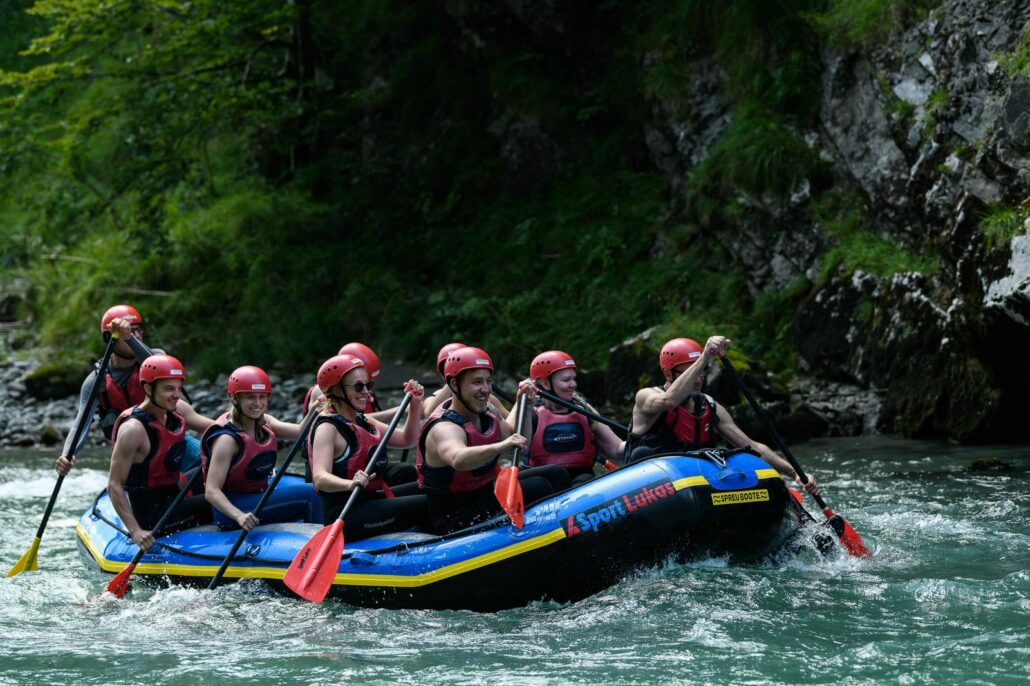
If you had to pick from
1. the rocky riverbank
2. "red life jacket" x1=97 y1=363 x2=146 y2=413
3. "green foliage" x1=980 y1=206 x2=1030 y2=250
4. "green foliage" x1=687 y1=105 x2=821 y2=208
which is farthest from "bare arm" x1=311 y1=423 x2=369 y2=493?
"green foliage" x1=687 y1=105 x2=821 y2=208

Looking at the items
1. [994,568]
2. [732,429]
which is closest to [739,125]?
[732,429]

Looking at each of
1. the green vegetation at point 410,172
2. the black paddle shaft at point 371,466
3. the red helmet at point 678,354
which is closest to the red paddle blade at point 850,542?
the red helmet at point 678,354

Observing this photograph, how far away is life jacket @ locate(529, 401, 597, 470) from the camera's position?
24.6 ft

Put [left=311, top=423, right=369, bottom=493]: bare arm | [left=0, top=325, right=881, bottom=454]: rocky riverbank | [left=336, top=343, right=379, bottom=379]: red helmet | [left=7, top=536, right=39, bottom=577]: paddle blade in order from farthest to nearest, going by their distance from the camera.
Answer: [left=0, top=325, right=881, bottom=454]: rocky riverbank → [left=336, top=343, right=379, bottom=379]: red helmet → [left=7, top=536, right=39, bottom=577]: paddle blade → [left=311, top=423, right=369, bottom=493]: bare arm

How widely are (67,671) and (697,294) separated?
10239mm

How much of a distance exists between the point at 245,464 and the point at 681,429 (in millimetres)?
2679

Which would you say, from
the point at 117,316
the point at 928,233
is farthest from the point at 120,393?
the point at 928,233

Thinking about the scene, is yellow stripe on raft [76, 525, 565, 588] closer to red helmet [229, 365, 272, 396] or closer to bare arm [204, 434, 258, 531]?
bare arm [204, 434, 258, 531]

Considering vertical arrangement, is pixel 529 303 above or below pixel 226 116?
below

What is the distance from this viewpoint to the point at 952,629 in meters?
5.55

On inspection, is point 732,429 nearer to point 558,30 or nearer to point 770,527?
point 770,527

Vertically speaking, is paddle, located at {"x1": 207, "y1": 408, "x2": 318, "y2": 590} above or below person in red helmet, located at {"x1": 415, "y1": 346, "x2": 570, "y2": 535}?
below

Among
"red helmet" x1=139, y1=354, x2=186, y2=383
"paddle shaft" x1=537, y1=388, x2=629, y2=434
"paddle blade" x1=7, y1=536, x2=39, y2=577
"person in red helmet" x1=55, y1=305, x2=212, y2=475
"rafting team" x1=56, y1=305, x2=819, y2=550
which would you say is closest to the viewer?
"rafting team" x1=56, y1=305, x2=819, y2=550

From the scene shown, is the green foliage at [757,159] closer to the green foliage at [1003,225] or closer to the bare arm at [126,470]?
the green foliage at [1003,225]
